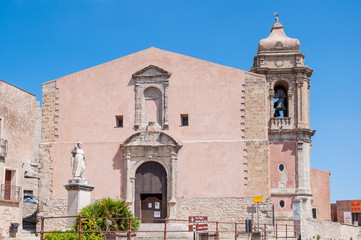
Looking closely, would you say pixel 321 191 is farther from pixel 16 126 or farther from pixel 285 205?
pixel 16 126

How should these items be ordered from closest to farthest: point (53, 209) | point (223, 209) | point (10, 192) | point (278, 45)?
1. point (223, 209)
2. point (53, 209)
3. point (10, 192)
4. point (278, 45)

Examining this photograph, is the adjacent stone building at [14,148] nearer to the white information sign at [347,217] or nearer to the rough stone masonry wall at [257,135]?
the rough stone masonry wall at [257,135]

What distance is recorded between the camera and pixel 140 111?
26.8 metres

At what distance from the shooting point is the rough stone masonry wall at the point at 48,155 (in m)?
26.5

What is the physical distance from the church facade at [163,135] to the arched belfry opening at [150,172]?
0.14 feet

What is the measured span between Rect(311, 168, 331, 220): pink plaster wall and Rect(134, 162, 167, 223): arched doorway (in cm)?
1514

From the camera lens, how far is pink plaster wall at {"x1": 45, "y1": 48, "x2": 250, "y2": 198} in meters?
26.0

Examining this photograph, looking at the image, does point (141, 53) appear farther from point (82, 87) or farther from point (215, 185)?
point (215, 185)

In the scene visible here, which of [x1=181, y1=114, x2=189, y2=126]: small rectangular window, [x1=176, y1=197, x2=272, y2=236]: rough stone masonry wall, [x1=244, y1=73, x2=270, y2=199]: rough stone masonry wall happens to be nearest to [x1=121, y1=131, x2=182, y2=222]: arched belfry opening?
[x1=176, y1=197, x2=272, y2=236]: rough stone masonry wall

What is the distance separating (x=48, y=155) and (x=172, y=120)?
588cm

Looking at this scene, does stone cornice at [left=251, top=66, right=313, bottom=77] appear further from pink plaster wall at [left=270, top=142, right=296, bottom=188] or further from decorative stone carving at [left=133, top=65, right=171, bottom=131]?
decorative stone carving at [left=133, top=65, right=171, bottom=131]

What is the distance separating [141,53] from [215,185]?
22.8 feet

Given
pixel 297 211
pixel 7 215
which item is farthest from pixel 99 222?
Answer: pixel 297 211

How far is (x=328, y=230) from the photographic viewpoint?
33.7m
